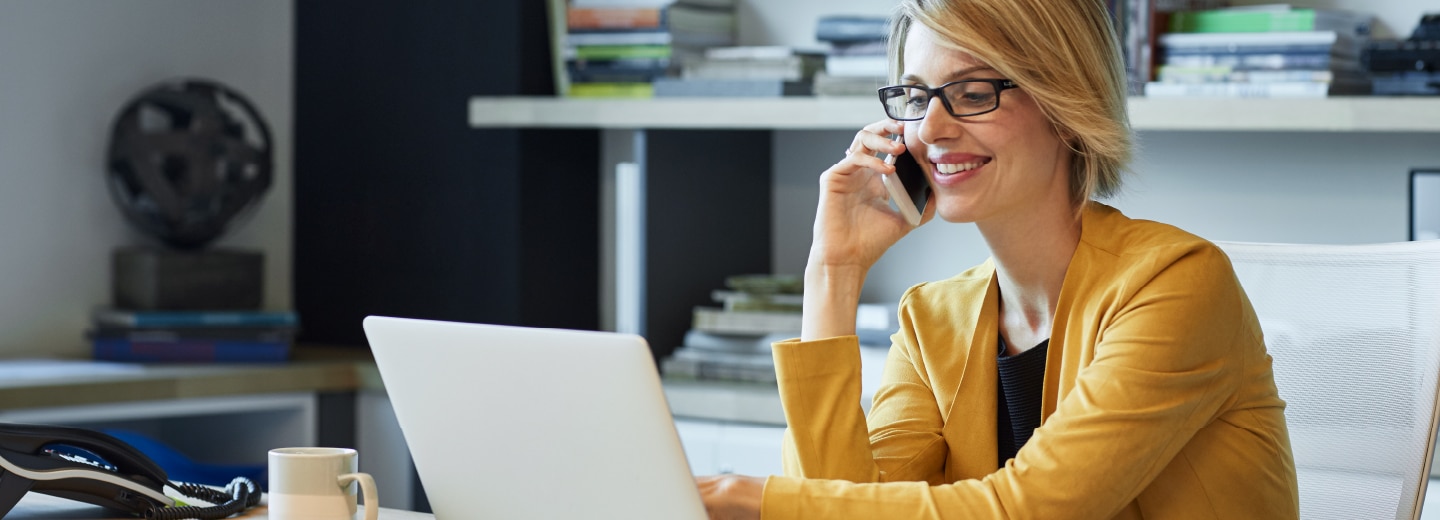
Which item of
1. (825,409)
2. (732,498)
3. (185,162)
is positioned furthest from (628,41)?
(732,498)

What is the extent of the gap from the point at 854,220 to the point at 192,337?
1846 millimetres

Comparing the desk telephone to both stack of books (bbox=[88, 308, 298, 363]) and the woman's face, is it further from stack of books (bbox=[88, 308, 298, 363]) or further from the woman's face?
stack of books (bbox=[88, 308, 298, 363])

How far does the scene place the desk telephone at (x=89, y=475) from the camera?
1.40m

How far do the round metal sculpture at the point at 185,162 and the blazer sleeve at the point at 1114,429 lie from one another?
216cm

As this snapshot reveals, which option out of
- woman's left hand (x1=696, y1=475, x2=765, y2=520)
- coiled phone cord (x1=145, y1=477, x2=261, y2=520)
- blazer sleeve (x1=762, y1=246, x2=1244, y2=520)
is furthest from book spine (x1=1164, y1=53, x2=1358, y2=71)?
coiled phone cord (x1=145, y1=477, x2=261, y2=520)

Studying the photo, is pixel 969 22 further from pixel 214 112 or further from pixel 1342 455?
pixel 214 112

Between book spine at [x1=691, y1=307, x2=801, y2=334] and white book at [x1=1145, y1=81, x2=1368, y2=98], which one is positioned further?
book spine at [x1=691, y1=307, x2=801, y2=334]

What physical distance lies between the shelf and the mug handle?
1445 mm

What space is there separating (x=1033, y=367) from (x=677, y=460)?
0.56 m

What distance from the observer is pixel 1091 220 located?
147cm

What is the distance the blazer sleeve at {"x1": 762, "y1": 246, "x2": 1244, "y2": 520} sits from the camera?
125 cm

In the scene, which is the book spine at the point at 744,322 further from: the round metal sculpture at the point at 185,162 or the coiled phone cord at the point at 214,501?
the coiled phone cord at the point at 214,501

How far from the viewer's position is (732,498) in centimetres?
124

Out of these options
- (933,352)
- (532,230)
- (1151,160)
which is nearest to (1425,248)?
(933,352)
